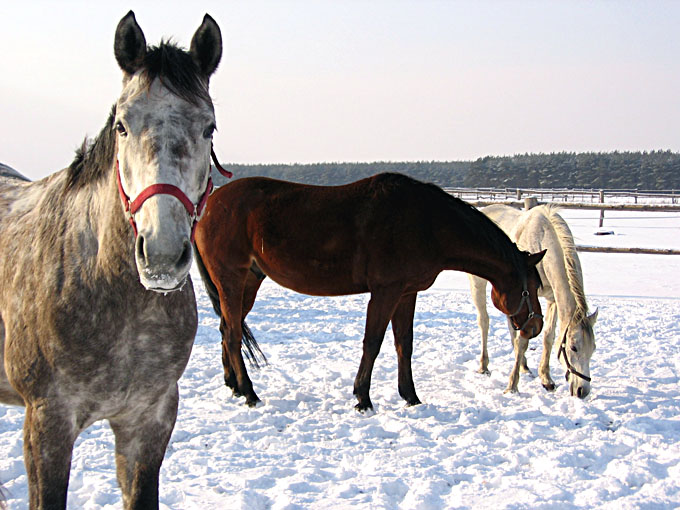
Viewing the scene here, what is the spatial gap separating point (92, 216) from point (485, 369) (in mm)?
4078

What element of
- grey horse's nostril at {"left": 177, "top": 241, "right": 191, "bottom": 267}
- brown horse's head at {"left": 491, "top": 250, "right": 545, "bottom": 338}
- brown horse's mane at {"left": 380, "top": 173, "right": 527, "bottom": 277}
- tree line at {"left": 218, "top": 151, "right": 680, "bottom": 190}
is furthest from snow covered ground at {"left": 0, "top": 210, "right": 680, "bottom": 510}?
tree line at {"left": 218, "top": 151, "right": 680, "bottom": 190}

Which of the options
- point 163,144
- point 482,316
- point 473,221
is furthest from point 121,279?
point 482,316

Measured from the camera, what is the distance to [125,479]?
1.93 m

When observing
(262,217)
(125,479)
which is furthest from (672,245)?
(125,479)

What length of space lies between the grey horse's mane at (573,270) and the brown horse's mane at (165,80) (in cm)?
364

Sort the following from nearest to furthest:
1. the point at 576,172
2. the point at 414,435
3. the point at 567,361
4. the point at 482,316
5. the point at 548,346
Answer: the point at 414,435, the point at 567,361, the point at 548,346, the point at 482,316, the point at 576,172

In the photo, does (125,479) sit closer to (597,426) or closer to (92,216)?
(92,216)

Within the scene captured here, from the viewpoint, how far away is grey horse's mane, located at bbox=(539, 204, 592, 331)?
4375 millimetres

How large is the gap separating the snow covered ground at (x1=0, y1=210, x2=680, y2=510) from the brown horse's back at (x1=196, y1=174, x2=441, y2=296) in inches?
38.5

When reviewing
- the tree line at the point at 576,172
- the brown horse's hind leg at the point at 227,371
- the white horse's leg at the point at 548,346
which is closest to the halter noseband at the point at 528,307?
the white horse's leg at the point at 548,346

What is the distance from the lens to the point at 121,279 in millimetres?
1726

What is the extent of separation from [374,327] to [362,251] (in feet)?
1.95

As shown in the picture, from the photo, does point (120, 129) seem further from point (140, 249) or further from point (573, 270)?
point (573, 270)

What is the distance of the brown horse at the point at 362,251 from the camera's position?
13.5 ft
